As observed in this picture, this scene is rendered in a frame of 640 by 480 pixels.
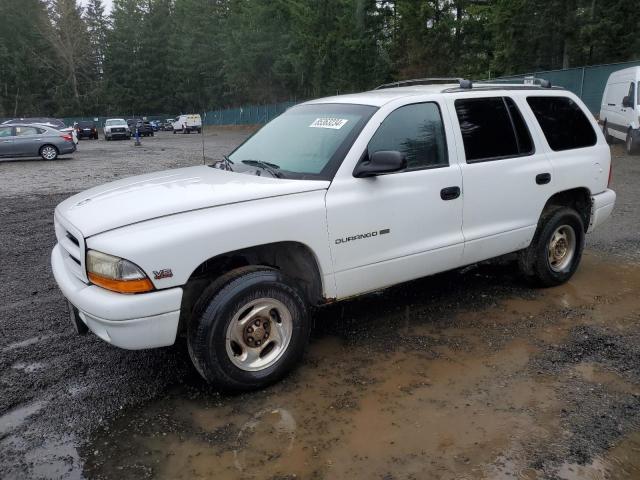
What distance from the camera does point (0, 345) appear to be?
421cm

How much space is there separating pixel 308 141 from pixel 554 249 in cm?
273

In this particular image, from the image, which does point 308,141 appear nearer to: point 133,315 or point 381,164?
point 381,164

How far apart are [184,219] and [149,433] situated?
1240 millimetres

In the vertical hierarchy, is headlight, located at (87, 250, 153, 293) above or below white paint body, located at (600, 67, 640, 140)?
below

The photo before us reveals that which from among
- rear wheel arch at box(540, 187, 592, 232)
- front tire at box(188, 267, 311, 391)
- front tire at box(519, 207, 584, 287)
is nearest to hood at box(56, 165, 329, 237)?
front tire at box(188, 267, 311, 391)

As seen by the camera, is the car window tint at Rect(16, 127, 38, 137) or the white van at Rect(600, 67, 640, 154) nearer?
Result: the white van at Rect(600, 67, 640, 154)

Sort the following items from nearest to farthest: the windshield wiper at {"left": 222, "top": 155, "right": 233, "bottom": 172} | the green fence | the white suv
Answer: the white suv → the windshield wiper at {"left": 222, "top": 155, "right": 233, "bottom": 172} → the green fence

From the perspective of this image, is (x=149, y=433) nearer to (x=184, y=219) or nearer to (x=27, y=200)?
(x=184, y=219)

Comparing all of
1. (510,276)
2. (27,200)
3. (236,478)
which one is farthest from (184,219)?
(27,200)

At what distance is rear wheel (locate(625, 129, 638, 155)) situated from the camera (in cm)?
1498

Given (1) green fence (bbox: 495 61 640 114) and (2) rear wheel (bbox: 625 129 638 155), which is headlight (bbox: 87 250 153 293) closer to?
(2) rear wheel (bbox: 625 129 638 155)

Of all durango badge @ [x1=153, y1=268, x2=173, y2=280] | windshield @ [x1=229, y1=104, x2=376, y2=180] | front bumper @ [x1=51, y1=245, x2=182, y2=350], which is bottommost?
front bumper @ [x1=51, y1=245, x2=182, y2=350]

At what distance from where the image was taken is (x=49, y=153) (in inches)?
842

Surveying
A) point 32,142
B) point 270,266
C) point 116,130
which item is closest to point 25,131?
point 32,142
